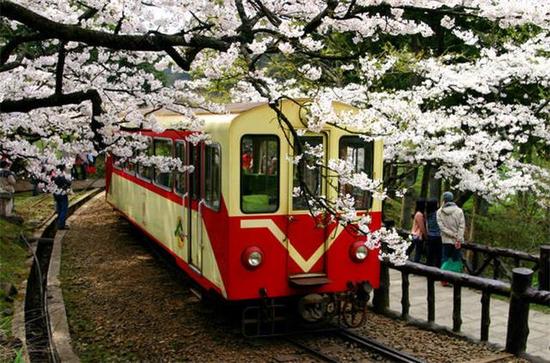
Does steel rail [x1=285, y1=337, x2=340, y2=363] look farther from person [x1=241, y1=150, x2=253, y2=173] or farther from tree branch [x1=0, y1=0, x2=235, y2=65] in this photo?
tree branch [x1=0, y1=0, x2=235, y2=65]

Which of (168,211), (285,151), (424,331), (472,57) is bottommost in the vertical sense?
(424,331)

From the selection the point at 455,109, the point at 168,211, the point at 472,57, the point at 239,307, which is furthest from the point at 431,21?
the point at 239,307

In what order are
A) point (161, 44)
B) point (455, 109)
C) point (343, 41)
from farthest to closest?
point (343, 41) < point (455, 109) < point (161, 44)

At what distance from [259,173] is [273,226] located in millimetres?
614

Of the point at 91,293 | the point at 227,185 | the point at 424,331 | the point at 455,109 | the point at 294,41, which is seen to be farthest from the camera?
the point at 455,109

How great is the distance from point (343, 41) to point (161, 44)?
29.3 ft

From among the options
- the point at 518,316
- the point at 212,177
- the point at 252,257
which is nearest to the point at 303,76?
the point at 212,177

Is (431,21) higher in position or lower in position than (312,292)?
higher

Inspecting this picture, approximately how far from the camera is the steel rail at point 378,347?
673 centimetres

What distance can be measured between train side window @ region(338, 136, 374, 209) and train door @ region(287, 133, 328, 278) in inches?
10.9

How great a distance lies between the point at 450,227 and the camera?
992 cm

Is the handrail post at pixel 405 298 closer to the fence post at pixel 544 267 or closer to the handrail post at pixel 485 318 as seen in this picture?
the handrail post at pixel 485 318

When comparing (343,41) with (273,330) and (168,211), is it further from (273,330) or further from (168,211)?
(273,330)

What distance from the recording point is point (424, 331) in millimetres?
8000
